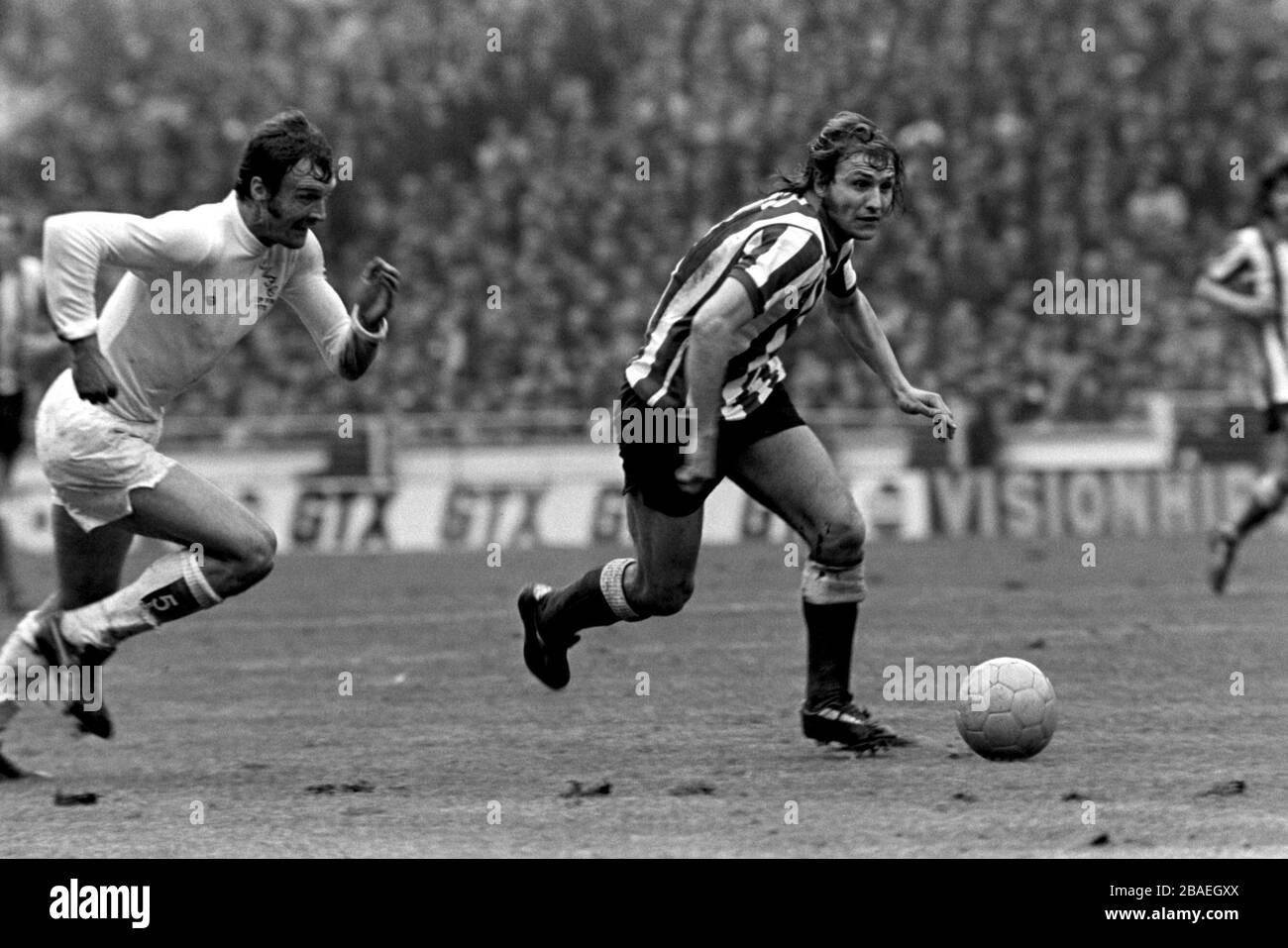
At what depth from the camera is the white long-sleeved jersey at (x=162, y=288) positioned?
7.35m

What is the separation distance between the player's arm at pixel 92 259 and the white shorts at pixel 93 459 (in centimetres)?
30

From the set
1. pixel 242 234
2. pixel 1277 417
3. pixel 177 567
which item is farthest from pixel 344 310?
pixel 1277 417

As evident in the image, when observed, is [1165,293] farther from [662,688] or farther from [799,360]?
[662,688]

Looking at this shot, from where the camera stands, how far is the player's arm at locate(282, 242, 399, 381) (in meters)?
7.77

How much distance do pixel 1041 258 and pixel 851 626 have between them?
1633cm

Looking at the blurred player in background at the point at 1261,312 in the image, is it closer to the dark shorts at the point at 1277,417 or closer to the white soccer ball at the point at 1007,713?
the dark shorts at the point at 1277,417

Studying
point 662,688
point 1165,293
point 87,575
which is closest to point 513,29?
point 1165,293

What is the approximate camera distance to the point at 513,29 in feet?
84.9

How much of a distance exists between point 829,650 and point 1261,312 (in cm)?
687

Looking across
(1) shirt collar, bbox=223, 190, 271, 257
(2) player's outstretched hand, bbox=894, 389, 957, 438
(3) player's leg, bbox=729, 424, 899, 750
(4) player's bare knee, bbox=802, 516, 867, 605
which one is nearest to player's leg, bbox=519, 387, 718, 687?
(3) player's leg, bbox=729, 424, 899, 750

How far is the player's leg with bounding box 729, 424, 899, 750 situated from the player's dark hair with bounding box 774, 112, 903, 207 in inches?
34.8

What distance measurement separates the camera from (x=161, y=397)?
7770 mm

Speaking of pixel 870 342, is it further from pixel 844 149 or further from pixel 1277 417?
pixel 1277 417
